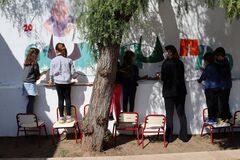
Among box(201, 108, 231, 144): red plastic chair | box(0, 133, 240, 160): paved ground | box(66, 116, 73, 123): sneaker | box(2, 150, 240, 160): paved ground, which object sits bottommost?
box(2, 150, 240, 160): paved ground

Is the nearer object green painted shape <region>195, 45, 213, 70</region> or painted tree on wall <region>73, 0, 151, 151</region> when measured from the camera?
painted tree on wall <region>73, 0, 151, 151</region>

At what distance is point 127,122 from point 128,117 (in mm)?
143

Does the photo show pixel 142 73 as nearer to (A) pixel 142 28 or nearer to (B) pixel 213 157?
(A) pixel 142 28

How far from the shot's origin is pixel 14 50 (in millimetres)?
9094

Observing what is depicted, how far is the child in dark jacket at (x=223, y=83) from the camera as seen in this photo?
8.91 metres

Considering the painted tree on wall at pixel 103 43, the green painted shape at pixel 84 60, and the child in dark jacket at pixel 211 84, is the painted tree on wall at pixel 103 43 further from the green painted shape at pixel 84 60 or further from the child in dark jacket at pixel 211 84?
the child in dark jacket at pixel 211 84

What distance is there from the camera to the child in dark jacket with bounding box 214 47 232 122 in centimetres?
891

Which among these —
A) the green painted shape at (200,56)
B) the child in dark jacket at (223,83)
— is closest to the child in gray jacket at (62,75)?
the green painted shape at (200,56)

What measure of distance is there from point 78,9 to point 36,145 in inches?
118

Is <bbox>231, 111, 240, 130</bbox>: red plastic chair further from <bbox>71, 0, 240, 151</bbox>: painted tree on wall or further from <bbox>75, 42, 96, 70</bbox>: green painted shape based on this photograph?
<bbox>75, 42, 96, 70</bbox>: green painted shape

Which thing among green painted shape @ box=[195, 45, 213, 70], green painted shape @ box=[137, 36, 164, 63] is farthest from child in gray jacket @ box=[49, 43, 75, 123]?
green painted shape @ box=[195, 45, 213, 70]

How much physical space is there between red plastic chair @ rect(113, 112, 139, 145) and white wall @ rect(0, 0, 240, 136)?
479mm

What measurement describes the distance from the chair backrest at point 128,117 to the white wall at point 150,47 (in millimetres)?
566

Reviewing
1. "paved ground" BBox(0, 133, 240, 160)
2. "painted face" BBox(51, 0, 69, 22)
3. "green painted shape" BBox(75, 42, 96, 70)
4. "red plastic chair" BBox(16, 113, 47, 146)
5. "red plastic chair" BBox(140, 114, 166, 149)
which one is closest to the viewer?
"paved ground" BBox(0, 133, 240, 160)
